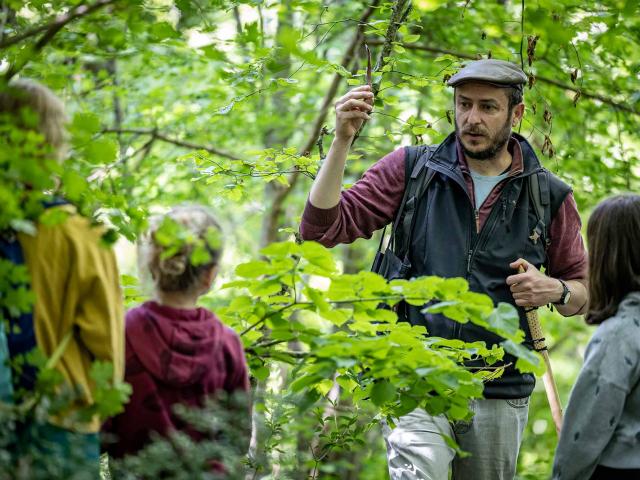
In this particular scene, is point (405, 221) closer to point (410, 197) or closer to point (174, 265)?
point (410, 197)

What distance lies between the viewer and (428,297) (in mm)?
3014

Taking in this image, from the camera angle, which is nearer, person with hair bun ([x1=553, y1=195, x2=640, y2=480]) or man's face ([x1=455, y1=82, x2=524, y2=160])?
person with hair bun ([x1=553, y1=195, x2=640, y2=480])

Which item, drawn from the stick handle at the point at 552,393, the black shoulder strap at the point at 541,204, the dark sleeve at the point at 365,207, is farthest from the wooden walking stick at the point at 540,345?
the dark sleeve at the point at 365,207

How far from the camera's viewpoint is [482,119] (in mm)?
4285

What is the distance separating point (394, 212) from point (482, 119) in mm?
618

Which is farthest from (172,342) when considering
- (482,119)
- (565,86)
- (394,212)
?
(565,86)

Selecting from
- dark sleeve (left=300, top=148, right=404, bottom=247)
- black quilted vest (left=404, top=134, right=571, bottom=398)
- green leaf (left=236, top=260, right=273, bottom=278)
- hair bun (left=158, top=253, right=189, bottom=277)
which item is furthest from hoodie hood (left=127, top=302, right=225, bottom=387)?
black quilted vest (left=404, top=134, right=571, bottom=398)

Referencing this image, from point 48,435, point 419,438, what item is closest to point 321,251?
point 48,435

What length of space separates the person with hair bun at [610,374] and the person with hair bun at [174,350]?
4.02 ft

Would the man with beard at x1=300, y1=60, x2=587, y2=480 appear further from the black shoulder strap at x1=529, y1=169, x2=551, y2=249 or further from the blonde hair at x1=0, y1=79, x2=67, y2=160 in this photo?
the blonde hair at x1=0, y1=79, x2=67, y2=160

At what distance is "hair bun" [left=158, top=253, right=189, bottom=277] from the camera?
280 centimetres

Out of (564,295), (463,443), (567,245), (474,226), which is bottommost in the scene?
(463,443)

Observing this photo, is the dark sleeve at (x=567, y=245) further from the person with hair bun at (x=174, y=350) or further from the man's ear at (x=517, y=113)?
the person with hair bun at (x=174, y=350)

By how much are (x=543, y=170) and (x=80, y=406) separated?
2666mm
